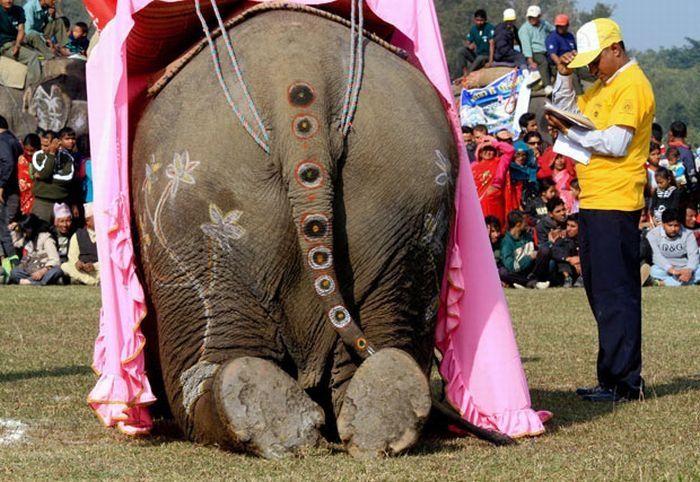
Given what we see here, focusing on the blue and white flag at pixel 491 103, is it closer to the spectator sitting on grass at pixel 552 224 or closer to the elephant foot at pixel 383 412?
the spectator sitting on grass at pixel 552 224

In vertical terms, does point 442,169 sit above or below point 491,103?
above

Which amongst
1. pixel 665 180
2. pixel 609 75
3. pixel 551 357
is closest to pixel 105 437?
pixel 609 75

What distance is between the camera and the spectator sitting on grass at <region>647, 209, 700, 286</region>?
60.2ft

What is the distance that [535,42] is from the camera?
2723 centimetres

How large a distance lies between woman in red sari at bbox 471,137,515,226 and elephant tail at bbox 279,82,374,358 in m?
13.4

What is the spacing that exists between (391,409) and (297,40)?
1.61 m

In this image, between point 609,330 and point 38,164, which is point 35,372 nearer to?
point 609,330

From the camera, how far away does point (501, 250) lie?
721 inches

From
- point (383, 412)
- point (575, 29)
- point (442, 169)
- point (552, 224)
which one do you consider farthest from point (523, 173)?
point (575, 29)

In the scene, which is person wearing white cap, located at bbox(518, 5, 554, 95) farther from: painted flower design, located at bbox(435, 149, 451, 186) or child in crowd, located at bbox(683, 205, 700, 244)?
painted flower design, located at bbox(435, 149, 451, 186)

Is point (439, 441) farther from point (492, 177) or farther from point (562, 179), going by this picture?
point (562, 179)

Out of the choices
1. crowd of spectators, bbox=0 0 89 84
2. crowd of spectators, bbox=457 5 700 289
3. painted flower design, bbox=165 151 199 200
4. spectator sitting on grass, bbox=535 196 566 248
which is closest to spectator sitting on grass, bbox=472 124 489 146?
crowd of spectators, bbox=457 5 700 289

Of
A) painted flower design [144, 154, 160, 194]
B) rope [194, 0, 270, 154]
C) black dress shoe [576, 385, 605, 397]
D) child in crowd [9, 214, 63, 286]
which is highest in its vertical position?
rope [194, 0, 270, 154]

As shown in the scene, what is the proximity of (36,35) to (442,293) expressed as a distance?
2008 cm
